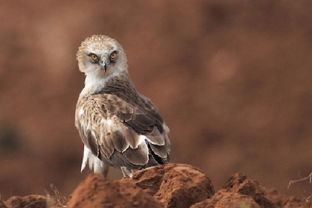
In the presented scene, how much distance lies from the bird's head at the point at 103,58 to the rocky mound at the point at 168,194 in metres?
3.24

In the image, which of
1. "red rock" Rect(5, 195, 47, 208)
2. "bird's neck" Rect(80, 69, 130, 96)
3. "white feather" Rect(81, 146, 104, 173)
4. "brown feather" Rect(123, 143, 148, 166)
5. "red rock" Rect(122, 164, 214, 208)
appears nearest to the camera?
"red rock" Rect(122, 164, 214, 208)

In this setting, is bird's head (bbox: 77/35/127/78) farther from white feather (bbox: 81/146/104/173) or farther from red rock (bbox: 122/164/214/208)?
red rock (bbox: 122/164/214/208)

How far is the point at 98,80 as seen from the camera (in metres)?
13.1

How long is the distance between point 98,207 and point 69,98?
1569cm

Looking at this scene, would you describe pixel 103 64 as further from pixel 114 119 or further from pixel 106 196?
pixel 106 196

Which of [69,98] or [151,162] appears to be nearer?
[151,162]

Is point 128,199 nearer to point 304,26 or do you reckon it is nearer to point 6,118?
point 6,118

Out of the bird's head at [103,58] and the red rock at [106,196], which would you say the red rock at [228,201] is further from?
the bird's head at [103,58]

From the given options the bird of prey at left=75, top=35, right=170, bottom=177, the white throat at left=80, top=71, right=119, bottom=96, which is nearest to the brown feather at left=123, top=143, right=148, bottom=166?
the bird of prey at left=75, top=35, right=170, bottom=177

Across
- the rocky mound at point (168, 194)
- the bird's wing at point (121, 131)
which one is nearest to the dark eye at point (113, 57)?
the bird's wing at point (121, 131)

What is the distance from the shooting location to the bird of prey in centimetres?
1189

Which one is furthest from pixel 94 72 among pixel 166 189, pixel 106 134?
pixel 166 189

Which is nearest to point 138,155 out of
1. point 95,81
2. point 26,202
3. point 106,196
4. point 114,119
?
point 114,119

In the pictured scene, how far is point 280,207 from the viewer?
31.6 ft
